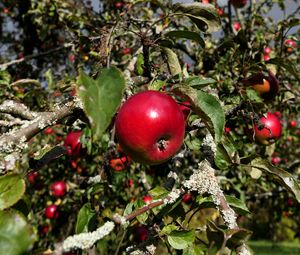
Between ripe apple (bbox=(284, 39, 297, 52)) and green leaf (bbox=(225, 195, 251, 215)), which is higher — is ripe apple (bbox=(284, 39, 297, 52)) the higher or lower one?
the lower one

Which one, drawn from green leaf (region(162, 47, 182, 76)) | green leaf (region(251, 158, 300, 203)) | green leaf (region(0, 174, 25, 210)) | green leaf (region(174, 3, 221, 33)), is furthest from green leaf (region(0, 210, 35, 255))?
green leaf (region(174, 3, 221, 33))

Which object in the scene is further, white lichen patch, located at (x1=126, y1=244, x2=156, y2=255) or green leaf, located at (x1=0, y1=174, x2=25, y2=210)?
white lichen patch, located at (x1=126, y1=244, x2=156, y2=255)

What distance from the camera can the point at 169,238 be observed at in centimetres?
107

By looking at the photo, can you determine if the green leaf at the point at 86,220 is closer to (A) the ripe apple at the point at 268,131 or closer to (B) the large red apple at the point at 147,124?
(B) the large red apple at the point at 147,124

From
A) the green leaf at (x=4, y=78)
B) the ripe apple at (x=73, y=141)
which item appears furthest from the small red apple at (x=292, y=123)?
the green leaf at (x=4, y=78)

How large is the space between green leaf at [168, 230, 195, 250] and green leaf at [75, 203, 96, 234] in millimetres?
206

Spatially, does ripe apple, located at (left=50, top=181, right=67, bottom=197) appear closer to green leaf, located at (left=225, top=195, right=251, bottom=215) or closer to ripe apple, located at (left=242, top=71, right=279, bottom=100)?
ripe apple, located at (left=242, top=71, right=279, bottom=100)

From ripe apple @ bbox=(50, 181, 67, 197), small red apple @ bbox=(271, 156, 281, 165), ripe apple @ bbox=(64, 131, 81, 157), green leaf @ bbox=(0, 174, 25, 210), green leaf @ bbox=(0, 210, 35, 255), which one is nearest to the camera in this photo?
green leaf @ bbox=(0, 210, 35, 255)

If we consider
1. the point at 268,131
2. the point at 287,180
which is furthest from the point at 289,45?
the point at 287,180

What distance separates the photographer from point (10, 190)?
2.55ft

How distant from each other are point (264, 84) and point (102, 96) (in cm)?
141

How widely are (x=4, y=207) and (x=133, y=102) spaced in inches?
16.0

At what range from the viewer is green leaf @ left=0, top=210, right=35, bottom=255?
25.8 inches

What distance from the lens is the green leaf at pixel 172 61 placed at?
56.1 inches
